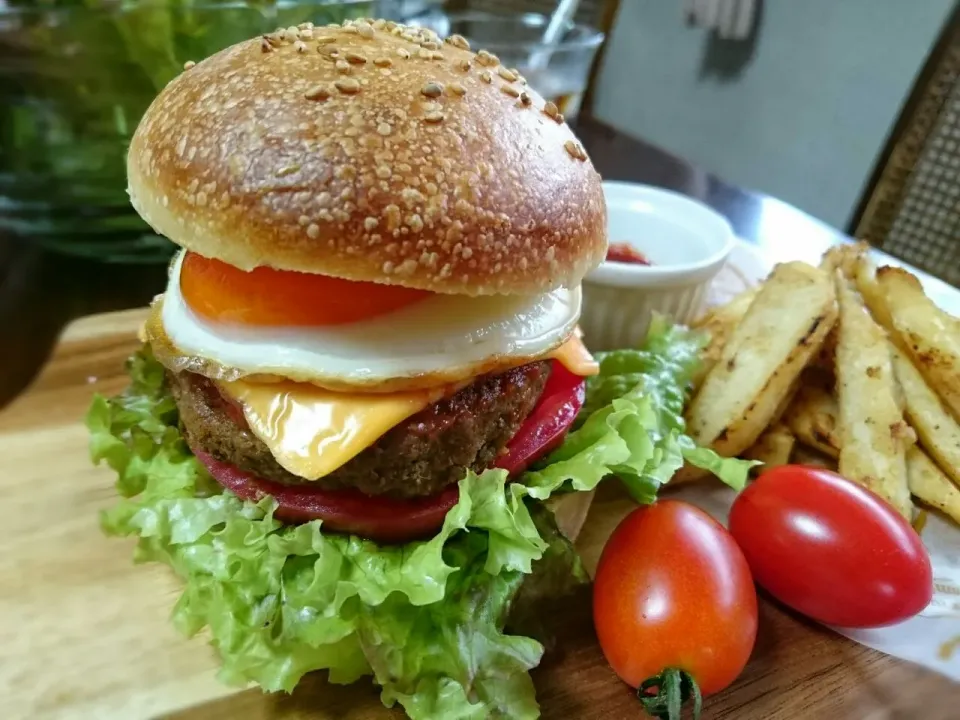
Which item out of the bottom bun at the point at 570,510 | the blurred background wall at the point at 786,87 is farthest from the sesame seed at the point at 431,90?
the blurred background wall at the point at 786,87

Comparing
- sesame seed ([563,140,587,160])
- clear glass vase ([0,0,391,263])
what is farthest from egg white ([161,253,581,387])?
clear glass vase ([0,0,391,263])

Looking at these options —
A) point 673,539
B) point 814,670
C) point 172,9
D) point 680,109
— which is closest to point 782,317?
point 673,539

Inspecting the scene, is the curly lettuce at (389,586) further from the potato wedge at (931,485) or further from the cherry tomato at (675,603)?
the potato wedge at (931,485)

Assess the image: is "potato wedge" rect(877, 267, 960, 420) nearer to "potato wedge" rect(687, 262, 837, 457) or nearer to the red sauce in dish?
"potato wedge" rect(687, 262, 837, 457)

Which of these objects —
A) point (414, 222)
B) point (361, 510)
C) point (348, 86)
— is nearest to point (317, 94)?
point (348, 86)

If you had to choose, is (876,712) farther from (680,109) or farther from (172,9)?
(680,109)
